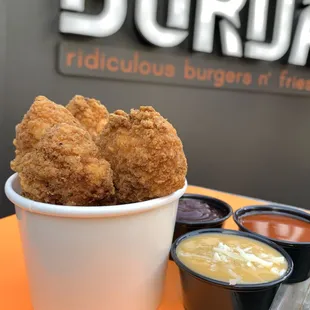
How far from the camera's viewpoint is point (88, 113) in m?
0.90

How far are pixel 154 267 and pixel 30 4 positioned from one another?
63.0 inches

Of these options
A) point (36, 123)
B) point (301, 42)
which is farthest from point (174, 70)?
point (36, 123)

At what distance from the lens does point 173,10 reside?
2123 mm

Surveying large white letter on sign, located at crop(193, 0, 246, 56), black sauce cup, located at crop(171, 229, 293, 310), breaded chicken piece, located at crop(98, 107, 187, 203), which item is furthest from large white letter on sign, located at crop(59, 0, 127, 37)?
black sauce cup, located at crop(171, 229, 293, 310)

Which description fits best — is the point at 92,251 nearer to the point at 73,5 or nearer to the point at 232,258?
the point at 232,258

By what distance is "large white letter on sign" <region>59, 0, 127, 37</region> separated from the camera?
6.27 ft

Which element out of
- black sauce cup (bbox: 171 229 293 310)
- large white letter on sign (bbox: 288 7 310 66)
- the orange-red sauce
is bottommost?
the orange-red sauce

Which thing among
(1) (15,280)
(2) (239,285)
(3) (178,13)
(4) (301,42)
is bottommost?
(1) (15,280)

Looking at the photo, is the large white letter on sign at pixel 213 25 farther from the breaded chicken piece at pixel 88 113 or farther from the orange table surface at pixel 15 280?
the orange table surface at pixel 15 280

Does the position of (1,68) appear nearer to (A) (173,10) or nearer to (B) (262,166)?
(A) (173,10)

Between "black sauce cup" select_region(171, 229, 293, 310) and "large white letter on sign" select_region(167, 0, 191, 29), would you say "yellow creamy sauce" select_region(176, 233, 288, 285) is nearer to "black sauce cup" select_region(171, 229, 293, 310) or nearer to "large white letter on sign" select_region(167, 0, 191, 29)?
"black sauce cup" select_region(171, 229, 293, 310)

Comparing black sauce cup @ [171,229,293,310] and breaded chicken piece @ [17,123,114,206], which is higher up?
breaded chicken piece @ [17,123,114,206]

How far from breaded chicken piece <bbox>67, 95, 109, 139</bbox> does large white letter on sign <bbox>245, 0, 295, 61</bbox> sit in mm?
1710

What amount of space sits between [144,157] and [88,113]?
0.28m
